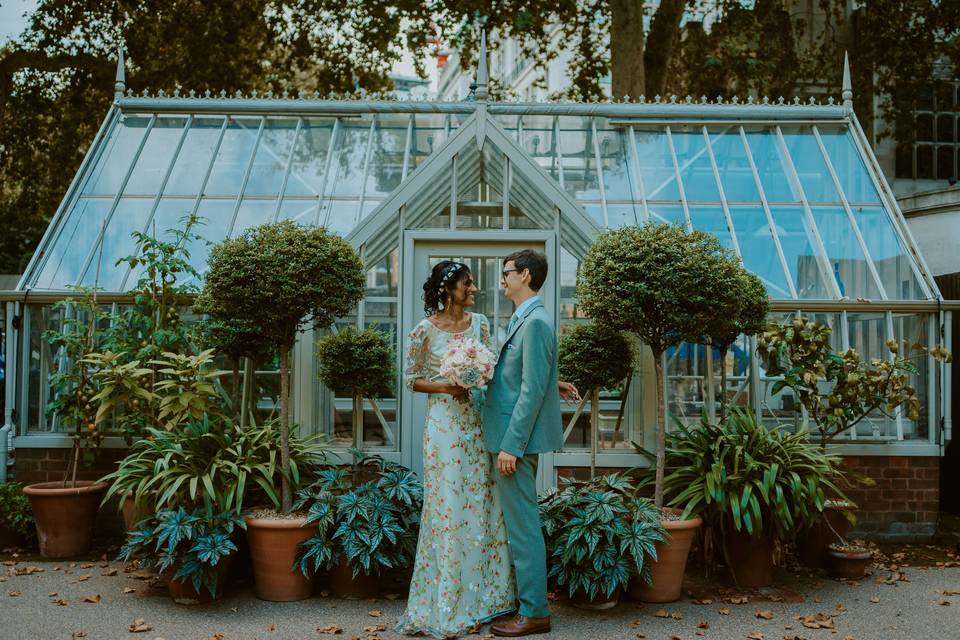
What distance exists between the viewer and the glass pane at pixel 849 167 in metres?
7.98

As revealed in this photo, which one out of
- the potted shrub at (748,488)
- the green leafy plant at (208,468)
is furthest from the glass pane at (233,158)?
the potted shrub at (748,488)

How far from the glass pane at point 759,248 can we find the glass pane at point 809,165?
2.08 ft

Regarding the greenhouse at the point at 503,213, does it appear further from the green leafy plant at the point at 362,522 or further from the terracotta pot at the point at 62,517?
the green leafy plant at the point at 362,522

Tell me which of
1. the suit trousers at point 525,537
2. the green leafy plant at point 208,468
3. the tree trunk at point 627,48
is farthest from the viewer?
the tree trunk at point 627,48

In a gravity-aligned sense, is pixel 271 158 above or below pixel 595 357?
above

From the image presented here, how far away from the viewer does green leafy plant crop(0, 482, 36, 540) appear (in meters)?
6.45

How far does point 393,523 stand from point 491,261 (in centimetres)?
236

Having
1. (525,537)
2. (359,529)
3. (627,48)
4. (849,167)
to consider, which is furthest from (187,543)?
(627,48)

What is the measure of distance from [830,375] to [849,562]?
1.39m

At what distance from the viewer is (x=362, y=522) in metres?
5.29

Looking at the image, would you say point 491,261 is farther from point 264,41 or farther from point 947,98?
point 947,98

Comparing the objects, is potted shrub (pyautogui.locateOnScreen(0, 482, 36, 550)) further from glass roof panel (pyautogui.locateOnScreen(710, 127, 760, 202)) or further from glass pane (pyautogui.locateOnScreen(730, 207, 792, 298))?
glass roof panel (pyautogui.locateOnScreen(710, 127, 760, 202))

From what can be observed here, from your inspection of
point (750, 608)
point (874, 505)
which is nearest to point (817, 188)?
point (874, 505)

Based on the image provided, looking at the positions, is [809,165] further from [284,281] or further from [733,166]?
[284,281]
